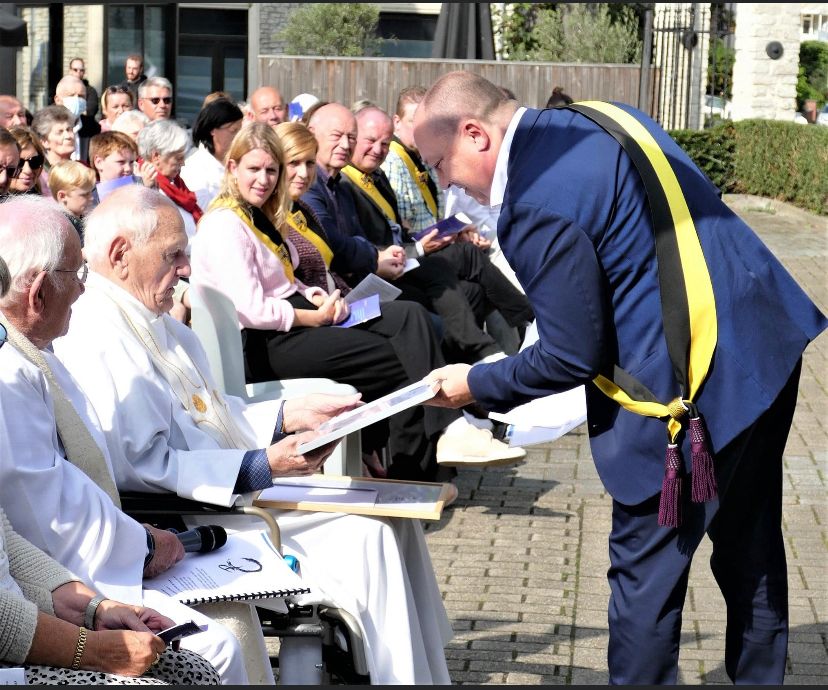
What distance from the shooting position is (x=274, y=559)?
339cm

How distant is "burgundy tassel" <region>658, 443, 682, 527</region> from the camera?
10.7ft

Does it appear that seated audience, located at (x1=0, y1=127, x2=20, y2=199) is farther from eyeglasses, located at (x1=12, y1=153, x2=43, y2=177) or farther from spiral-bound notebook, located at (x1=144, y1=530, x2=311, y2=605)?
spiral-bound notebook, located at (x1=144, y1=530, x2=311, y2=605)

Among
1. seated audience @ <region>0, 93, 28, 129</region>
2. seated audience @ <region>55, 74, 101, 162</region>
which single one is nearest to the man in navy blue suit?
seated audience @ <region>0, 93, 28, 129</region>

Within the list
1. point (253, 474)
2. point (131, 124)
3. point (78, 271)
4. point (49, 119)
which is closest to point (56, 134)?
point (49, 119)

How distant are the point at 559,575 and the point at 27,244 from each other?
2977mm

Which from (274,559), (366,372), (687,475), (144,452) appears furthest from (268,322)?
(687,475)

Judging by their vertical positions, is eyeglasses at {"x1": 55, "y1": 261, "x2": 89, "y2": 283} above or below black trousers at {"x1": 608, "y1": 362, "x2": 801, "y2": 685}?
above

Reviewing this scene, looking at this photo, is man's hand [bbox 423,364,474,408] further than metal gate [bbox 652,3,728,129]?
No

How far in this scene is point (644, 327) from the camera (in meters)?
3.27

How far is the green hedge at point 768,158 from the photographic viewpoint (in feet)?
63.5

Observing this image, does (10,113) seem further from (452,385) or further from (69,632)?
(69,632)

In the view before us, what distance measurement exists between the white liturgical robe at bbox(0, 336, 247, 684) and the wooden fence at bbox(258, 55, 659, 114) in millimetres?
16964

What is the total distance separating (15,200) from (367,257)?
3.99m

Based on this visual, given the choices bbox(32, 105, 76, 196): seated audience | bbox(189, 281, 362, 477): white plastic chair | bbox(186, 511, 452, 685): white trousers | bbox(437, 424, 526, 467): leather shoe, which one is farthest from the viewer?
bbox(32, 105, 76, 196): seated audience
